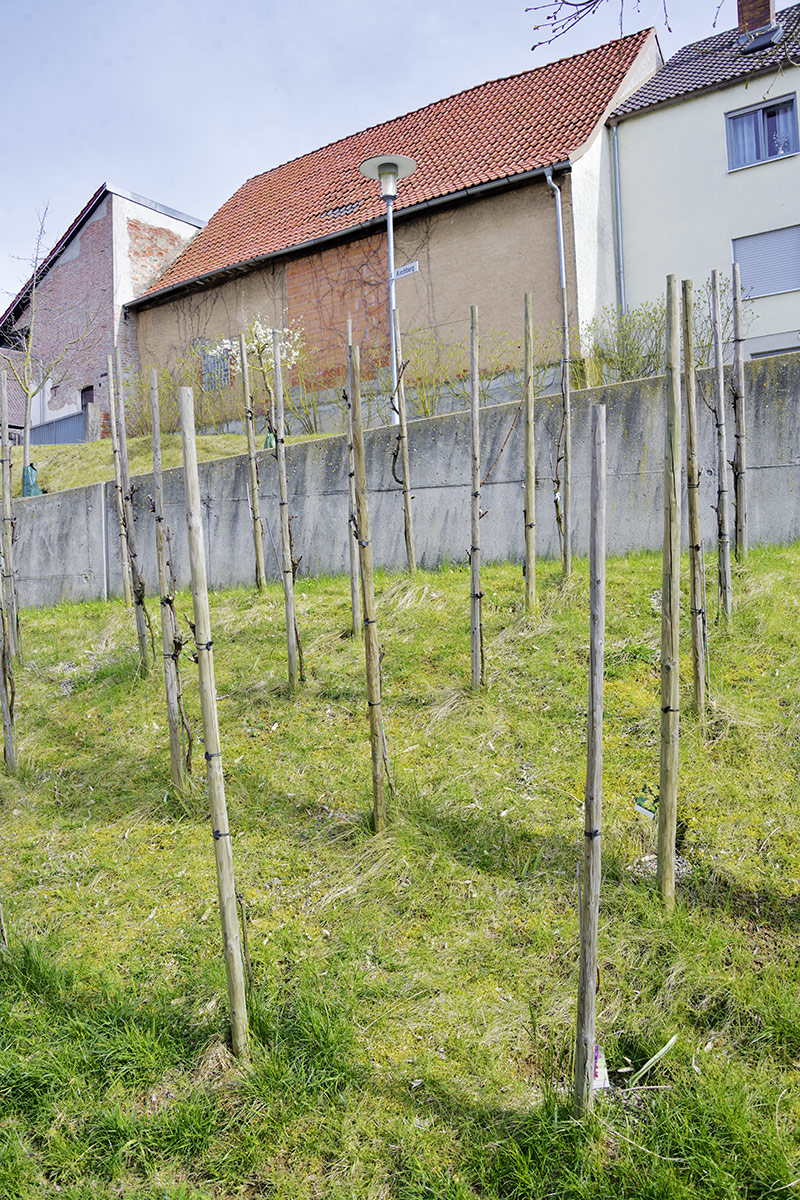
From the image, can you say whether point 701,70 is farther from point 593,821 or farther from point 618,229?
point 593,821

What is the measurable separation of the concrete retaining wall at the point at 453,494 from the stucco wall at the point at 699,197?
8.77 meters

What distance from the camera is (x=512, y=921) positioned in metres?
3.36

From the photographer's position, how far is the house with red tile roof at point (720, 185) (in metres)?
14.3

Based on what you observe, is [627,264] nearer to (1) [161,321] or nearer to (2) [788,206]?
(2) [788,206]

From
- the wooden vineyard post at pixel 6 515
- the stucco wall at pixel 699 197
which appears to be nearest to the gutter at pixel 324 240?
the stucco wall at pixel 699 197

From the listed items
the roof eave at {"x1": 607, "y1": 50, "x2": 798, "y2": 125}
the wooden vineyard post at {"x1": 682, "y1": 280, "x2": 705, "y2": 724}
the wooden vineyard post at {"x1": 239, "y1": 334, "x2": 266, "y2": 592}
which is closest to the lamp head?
the wooden vineyard post at {"x1": 239, "y1": 334, "x2": 266, "y2": 592}

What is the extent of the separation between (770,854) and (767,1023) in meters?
0.85

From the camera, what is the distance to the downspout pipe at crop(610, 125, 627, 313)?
588 inches

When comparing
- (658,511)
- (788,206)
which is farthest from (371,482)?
(788,206)

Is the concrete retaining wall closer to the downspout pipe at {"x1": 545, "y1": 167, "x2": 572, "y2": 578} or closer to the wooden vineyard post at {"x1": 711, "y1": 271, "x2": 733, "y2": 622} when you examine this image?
the downspout pipe at {"x1": 545, "y1": 167, "x2": 572, "y2": 578}

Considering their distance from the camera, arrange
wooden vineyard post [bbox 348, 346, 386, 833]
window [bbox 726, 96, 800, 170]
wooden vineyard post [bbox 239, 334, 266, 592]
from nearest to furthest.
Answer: wooden vineyard post [bbox 348, 346, 386, 833], wooden vineyard post [bbox 239, 334, 266, 592], window [bbox 726, 96, 800, 170]

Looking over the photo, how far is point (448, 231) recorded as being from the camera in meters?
14.4

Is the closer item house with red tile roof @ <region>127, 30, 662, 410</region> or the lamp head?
the lamp head

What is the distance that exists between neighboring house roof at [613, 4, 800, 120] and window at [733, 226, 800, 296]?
255cm
